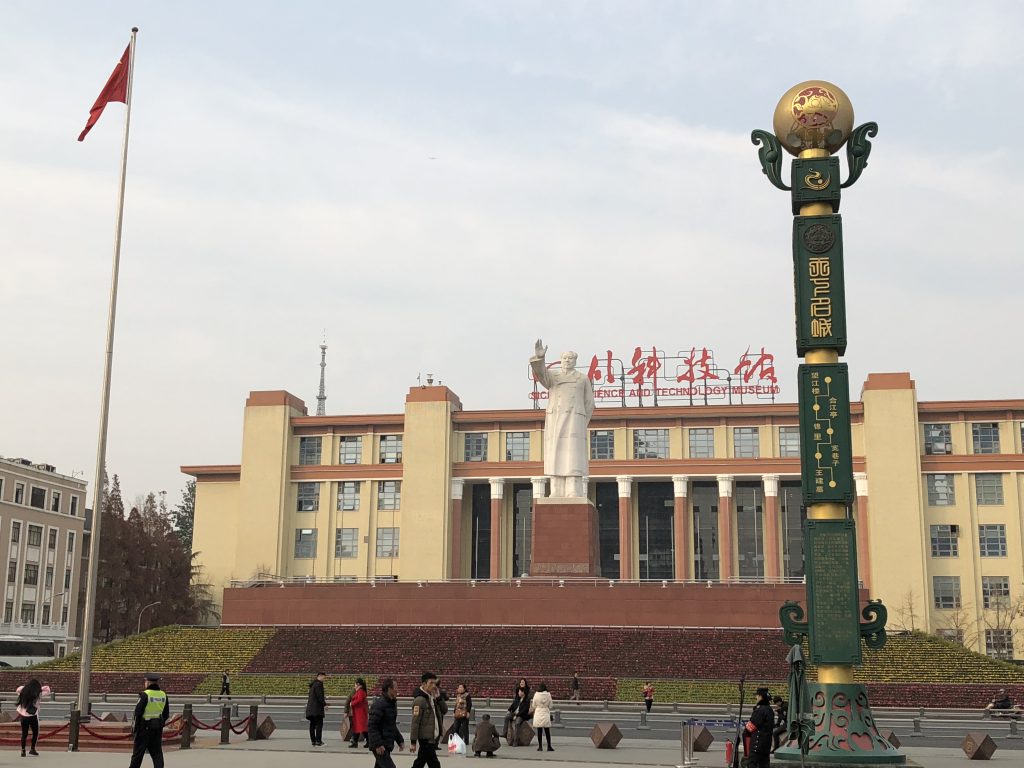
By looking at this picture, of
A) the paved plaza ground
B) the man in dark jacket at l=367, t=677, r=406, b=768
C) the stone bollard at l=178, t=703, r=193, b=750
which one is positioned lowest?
the paved plaza ground

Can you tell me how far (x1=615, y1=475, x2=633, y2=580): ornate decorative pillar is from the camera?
2320 inches

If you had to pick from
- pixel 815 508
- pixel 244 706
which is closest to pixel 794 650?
pixel 815 508

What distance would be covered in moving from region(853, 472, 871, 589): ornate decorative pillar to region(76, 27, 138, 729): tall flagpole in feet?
138

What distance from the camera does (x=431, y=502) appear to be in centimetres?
5994

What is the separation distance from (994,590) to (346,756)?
45854 millimetres

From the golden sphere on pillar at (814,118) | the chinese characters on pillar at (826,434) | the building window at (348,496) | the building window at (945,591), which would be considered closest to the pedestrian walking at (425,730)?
the chinese characters on pillar at (826,434)

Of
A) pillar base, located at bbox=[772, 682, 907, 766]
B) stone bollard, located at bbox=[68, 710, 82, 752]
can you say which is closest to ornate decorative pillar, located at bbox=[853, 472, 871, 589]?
pillar base, located at bbox=[772, 682, 907, 766]

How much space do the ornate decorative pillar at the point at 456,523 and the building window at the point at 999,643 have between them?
Result: 25669mm

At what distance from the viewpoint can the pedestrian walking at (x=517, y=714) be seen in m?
19.8

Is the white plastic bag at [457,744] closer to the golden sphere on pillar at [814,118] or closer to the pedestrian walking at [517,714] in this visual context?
the pedestrian walking at [517,714]

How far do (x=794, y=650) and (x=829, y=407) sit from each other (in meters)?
3.41

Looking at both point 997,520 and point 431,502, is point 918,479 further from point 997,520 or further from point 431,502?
point 431,502

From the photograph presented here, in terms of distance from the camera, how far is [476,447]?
202 ft

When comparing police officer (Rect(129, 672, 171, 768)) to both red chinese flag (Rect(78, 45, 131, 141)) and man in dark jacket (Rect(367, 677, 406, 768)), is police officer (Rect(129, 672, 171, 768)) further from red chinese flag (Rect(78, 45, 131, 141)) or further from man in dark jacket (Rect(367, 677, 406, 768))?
red chinese flag (Rect(78, 45, 131, 141))
